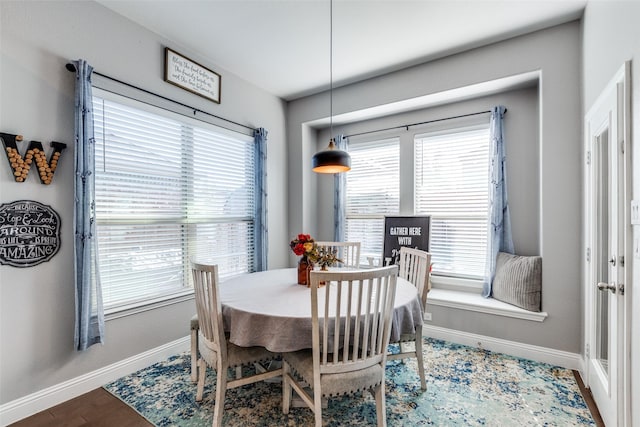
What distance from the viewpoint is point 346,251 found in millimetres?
3467

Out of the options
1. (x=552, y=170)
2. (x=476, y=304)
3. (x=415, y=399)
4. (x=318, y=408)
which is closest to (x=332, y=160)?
(x=318, y=408)

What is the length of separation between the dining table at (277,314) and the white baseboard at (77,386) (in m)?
1.05

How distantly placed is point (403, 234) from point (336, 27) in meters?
2.29

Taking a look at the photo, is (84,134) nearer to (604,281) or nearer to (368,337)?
(368,337)

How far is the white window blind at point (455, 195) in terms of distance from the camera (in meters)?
3.40

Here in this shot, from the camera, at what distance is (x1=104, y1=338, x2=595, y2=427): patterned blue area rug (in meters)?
1.95

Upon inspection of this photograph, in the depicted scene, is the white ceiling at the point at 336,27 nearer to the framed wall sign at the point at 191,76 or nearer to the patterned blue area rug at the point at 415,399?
the framed wall sign at the point at 191,76

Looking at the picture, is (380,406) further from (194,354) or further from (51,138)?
(51,138)

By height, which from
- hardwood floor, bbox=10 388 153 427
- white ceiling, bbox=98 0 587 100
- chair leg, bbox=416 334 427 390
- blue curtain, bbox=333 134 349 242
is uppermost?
white ceiling, bbox=98 0 587 100

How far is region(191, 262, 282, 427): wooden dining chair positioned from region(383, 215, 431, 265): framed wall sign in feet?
7.01

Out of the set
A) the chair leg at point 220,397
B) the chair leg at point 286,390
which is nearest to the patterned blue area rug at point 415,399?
the chair leg at point 286,390

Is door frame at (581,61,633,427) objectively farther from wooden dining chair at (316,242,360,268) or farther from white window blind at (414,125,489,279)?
wooden dining chair at (316,242,360,268)

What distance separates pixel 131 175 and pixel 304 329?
6.65 feet

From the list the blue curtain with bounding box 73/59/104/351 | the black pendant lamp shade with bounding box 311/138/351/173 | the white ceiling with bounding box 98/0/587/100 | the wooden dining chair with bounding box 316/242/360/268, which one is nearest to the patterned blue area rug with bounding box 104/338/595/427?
the blue curtain with bounding box 73/59/104/351
